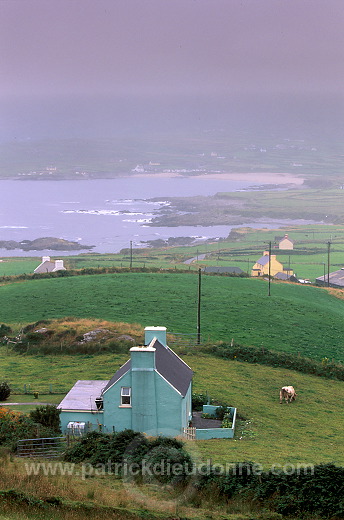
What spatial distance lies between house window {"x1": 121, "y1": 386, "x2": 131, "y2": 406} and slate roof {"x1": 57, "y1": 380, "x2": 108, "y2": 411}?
1841 millimetres

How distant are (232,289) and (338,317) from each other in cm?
1055

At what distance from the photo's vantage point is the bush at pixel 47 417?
25.2 m

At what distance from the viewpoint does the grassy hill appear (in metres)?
49.3

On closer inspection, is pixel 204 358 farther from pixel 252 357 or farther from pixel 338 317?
pixel 338 317

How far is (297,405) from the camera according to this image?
3353 cm

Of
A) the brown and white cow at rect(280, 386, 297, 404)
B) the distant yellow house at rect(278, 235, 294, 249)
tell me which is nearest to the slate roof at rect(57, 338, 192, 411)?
the brown and white cow at rect(280, 386, 297, 404)

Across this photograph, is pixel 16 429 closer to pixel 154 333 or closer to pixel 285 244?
pixel 154 333

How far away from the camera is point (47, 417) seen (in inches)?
999

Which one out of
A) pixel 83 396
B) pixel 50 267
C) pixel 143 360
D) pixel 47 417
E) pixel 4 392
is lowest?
pixel 4 392

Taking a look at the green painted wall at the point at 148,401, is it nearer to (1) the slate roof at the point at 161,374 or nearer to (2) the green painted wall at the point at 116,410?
(2) the green painted wall at the point at 116,410

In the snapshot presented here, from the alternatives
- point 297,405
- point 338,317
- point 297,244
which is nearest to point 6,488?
point 297,405

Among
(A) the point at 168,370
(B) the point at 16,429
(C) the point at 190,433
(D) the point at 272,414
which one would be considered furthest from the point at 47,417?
(D) the point at 272,414

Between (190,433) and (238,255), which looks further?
(238,255)

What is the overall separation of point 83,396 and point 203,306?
29.5 m
